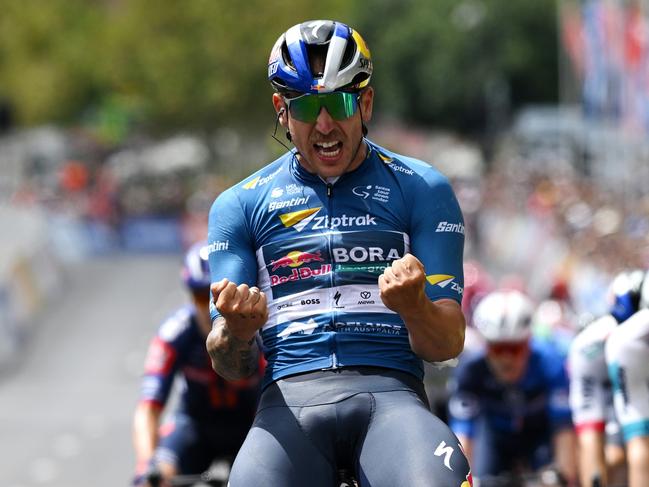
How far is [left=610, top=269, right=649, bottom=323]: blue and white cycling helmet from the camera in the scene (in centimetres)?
602

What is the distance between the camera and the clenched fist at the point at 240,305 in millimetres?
4262

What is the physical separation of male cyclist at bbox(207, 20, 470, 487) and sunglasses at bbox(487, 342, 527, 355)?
362cm

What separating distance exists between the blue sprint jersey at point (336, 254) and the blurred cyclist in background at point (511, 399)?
12.0ft

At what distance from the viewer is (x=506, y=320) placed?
27.0 feet

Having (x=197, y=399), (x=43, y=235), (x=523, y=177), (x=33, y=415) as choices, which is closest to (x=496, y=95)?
(x=523, y=177)

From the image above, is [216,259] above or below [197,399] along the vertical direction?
above

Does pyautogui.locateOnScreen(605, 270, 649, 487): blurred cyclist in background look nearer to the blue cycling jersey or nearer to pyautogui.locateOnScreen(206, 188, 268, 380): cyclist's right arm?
pyautogui.locateOnScreen(206, 188, 268, 380): cyclist's right arm

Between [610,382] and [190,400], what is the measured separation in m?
2.42

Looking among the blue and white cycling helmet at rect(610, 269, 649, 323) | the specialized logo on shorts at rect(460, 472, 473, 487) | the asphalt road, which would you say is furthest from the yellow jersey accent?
the asphalt road

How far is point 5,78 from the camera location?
2751 inches

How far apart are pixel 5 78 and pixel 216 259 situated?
67.3 meters

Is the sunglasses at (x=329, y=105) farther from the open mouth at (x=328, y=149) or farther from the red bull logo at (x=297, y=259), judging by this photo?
the red bull logo at (x=297, y=259)

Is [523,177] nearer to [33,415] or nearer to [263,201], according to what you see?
Result: [33,415]

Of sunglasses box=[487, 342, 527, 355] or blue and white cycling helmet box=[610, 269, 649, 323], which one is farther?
sunglasses box=[487, 342, 527, 355]
